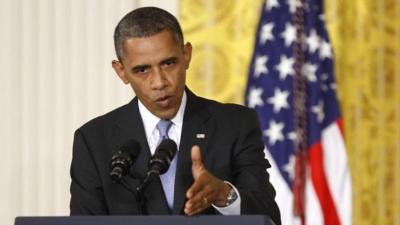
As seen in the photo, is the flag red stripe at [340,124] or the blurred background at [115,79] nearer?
the flag red stripe at [340,124]

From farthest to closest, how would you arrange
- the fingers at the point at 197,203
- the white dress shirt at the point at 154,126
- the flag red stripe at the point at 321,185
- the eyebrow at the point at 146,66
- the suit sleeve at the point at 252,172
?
the flag red stripe at the point at 321,185 < the white dress shirt at the point at 154,126 < the eyebrow at the point at 146,66 < the suit sleeve at the point at 252,172 < the fingers at the point at 197,203

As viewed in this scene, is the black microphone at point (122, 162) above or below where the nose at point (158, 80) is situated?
below

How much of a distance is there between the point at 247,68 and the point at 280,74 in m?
0.22

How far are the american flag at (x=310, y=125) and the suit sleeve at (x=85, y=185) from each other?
202cm

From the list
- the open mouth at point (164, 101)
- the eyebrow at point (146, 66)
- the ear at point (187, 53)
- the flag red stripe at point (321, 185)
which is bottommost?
the flag red stripe at point (321, 185)

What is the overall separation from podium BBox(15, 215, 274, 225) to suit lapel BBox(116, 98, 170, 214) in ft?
1.65

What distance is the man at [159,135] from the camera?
293 cm

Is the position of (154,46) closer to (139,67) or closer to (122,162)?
(139,67)

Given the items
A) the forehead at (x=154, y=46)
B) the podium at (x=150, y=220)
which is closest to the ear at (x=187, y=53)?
the forehead at (x=154, y=46)

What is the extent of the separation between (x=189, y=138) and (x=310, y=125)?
195 centimetres

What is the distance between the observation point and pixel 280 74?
16.3 feet

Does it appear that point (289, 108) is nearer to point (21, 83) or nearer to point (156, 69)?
point (21, 83)

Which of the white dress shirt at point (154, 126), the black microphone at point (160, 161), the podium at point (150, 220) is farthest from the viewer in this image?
the white dress shirt at point (154, 126)

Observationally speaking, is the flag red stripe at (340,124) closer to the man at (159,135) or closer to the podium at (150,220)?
the man at (159,135)
